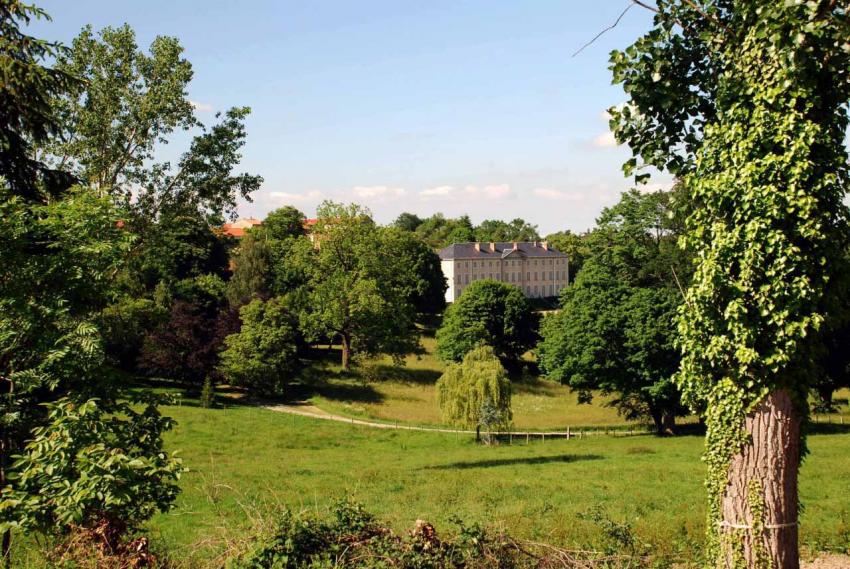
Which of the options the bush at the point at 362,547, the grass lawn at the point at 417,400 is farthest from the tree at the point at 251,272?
the bush at the point at 362,547

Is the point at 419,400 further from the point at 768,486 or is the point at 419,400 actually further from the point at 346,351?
the point at 768,486

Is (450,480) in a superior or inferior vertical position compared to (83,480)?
inferior

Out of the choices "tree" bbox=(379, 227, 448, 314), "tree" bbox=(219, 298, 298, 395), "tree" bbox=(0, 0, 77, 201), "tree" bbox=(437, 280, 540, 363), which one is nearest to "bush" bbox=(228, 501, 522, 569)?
"tree" bbox=(0, 0, 77, 201)

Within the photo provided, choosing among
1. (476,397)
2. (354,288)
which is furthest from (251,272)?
(476,397)

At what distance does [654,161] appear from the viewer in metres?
9.33

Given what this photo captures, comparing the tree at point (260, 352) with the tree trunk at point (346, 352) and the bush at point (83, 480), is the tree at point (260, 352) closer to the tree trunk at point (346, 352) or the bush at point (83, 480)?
the tree trunk at point (346, 352)

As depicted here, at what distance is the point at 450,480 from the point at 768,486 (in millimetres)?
17056

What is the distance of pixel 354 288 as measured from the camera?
2355 inches

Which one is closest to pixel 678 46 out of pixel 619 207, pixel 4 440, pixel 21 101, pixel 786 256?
pixel 786 256

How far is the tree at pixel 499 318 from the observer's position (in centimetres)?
6631

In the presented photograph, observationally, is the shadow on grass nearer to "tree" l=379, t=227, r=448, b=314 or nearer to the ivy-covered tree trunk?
the ivy-covered tree trunk

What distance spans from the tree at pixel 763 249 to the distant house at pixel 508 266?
333ft

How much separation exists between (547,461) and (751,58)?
80.8 feet

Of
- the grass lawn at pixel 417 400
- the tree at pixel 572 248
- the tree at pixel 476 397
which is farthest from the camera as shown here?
the tree at pixel 572 248
